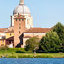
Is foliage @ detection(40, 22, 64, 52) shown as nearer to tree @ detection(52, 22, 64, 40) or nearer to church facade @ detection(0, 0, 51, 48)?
tree @ detection(52, 22, 64, 40)

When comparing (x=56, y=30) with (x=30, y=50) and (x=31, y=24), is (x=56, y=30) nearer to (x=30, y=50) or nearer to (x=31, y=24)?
(x=30, y=50)

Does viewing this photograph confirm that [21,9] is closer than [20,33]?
No

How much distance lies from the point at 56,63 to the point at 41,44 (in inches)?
1151

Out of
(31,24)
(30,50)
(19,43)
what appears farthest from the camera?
(31,24)

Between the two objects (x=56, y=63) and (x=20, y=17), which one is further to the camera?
(x=20, y=17)

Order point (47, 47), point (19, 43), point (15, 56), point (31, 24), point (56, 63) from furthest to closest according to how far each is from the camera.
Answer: point (31, 24) < point (19, 43) < point (47, 47) < point (15, 56) < point (56, 63)

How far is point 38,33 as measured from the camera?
123 m

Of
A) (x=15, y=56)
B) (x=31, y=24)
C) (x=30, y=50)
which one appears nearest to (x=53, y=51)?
(x=30, y=50)

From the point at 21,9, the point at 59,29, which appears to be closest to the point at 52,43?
the point at 59,29

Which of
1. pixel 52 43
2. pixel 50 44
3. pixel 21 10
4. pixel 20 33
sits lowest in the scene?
pixel 50 44

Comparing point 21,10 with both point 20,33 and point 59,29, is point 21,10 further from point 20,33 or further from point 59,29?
point 59,29

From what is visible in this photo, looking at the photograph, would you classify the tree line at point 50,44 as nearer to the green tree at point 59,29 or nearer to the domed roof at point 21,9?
the green tree at point 59,29

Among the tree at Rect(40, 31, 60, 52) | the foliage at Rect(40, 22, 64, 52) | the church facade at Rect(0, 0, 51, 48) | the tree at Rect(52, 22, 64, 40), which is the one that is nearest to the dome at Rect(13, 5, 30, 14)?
the church facade at Rect(0, 0, 51, 48)

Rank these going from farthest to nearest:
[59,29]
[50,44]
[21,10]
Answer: [21,10], [59,29], [50,44]
